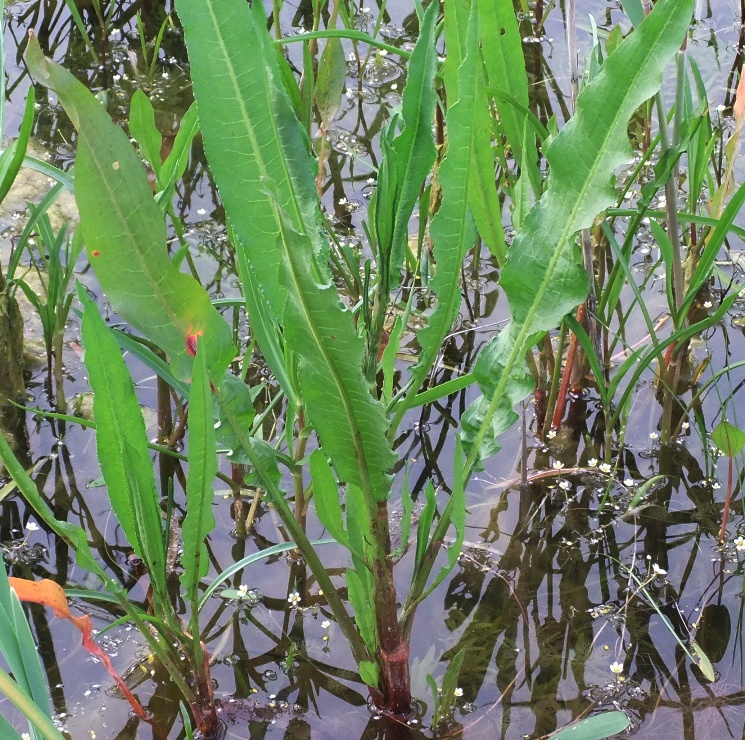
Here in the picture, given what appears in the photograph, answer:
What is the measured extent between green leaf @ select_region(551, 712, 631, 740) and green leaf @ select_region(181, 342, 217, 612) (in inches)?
18.6

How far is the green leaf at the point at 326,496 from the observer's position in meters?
1.06

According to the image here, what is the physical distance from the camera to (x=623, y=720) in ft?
3.14

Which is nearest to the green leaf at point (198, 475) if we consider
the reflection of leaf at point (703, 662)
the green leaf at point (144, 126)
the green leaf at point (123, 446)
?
the green leaf at point (123, 446)

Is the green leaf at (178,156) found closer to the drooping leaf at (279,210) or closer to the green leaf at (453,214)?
the drooping leaf at (279,210)

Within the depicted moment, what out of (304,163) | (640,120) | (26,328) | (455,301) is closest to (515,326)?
(455,301)

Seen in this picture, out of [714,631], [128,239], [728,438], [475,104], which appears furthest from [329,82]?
[714,631]

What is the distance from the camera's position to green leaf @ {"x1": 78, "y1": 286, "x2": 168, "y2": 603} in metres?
1.05

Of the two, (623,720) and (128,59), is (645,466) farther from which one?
(128,59)

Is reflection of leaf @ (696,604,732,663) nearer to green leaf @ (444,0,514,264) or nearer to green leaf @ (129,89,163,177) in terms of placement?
green leaf @ (444,0,514,264)

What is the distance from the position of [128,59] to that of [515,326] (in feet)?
7.17

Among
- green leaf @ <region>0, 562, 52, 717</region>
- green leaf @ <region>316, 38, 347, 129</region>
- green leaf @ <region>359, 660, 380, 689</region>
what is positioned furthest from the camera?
green leaf @ <region>316, 38, 347, 129</region>

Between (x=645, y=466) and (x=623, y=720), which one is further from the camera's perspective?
(x=645, y=466)

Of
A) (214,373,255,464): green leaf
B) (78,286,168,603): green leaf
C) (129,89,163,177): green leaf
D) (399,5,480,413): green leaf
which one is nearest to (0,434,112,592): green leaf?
(78,286,168,603): green leaf

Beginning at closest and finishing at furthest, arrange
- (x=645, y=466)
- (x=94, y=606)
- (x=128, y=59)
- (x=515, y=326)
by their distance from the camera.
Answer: (x=515, y=326)
(x=94, y=606)
(x=645, y=466)
(x=128, y=59)
